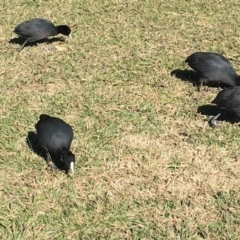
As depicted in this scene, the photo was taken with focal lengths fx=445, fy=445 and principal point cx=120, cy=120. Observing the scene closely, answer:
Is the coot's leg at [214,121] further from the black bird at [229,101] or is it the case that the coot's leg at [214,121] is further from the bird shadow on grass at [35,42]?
the bird shadow on grass at [35,42]

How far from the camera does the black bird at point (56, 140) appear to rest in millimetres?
5423

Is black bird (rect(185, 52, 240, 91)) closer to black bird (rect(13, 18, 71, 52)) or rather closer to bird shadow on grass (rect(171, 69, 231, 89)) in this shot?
bird shadow on grass (rect(171, 69, 231, 89))

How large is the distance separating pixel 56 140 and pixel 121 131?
Result: 1.19 meters

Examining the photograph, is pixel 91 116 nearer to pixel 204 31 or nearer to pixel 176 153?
pixel 176 153

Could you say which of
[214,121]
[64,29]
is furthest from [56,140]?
[64,29]

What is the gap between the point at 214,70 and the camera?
7070 millimetres

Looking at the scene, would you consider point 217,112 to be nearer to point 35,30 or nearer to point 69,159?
point 69,159

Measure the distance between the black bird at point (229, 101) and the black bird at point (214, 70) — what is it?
58 centimetres

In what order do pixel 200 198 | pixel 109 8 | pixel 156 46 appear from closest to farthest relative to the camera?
pixel 200 198 → pixel 156 46 → pixel 109 8

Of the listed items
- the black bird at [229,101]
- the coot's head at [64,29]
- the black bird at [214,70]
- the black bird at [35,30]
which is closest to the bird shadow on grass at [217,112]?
the black bird at [229,101]

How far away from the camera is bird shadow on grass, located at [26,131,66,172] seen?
570 cm

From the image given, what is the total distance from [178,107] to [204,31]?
2.97 metres

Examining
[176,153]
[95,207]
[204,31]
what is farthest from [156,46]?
Answer: [95,207]

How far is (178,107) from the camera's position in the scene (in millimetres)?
6914
